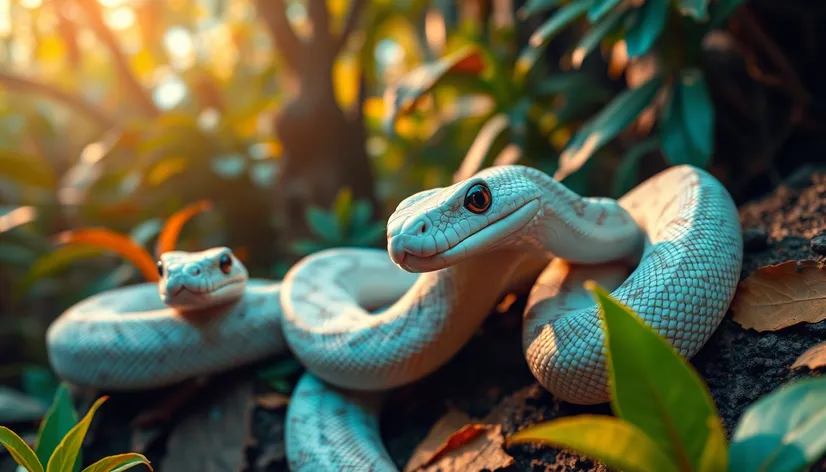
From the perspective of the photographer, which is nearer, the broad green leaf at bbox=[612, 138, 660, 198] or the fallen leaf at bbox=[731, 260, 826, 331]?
the fallen leaf at bbox=[731, 260, 826, 331]

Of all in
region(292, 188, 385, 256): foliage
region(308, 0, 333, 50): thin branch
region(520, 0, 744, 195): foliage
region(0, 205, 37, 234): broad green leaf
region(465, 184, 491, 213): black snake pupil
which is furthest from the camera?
region(308, 0, 333, 50): thin branch

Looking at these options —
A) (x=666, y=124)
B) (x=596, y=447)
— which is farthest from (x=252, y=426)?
(x=666, y=124)

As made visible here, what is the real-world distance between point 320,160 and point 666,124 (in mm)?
2616

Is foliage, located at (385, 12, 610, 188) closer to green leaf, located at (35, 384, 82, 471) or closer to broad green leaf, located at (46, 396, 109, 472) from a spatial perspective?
green leaf, located at (35, 384, 82, 471)

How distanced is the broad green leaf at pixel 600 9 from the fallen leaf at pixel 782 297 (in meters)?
1.28

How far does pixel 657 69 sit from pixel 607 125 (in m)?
0.57

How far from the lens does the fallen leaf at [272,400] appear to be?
8.79 feet

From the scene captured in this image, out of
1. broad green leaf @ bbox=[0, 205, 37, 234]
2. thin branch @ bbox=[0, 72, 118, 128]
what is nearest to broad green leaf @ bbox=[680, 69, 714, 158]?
broad green leaf @ bbox=[0, 205, 37, 234]

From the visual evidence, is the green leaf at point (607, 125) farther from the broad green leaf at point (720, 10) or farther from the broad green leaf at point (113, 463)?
the broad green leaf at point (113, 463)

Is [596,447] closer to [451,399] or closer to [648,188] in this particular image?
[451,399]

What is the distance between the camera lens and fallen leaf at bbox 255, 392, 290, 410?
2.68 m

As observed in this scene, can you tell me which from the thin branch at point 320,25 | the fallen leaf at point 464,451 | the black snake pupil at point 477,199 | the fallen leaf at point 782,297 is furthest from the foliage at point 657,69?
the thin branch at point 320,25

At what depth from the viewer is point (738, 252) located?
193cm

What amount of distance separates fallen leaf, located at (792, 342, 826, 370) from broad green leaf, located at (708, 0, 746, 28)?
1.67m
